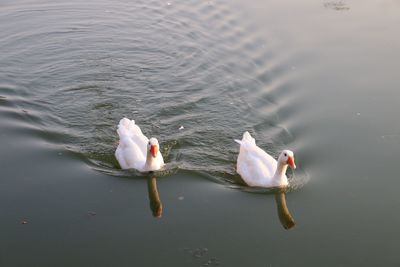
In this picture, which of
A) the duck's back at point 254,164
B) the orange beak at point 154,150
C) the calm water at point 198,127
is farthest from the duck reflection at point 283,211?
the orange beak at point 154,150

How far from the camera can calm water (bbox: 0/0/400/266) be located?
31.8 ft

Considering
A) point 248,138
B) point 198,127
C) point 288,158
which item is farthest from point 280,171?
point 198,127

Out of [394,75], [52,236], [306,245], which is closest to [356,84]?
[394,75]

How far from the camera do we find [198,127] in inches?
516

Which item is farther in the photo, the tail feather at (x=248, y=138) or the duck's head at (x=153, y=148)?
the tail feather at (x=248, y=138)

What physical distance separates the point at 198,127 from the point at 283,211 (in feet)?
10.8

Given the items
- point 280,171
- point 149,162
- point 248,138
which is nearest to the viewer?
point 280,171

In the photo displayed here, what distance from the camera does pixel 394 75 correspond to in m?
15.1

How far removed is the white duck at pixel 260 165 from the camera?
1093 cm

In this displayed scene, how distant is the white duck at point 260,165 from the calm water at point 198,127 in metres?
0.21

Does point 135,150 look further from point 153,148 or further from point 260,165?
point 260,165

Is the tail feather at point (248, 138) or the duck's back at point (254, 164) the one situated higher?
the tail feather at point (248, 138)

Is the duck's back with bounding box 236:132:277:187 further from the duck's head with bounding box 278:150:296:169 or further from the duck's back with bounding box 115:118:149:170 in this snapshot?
the duck's back with bounding box 115:118:149:170

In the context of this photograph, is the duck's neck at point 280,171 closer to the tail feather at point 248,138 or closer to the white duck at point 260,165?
the white duck at point 260,165
